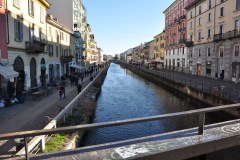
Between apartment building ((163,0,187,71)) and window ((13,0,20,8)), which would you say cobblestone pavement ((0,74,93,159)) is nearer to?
window ((13,0,20,8))

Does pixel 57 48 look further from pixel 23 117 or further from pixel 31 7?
pixel 23 117

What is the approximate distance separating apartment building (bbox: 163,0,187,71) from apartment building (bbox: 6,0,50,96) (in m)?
35.1

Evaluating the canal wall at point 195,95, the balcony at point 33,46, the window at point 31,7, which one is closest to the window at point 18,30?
the balcony at point 33,46

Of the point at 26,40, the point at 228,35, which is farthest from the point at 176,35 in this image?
the point at 26,40

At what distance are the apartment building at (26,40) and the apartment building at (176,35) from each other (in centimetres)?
3514

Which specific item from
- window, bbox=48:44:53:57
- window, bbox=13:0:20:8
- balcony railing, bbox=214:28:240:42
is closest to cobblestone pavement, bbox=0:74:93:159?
window, bbox=13:0:20:8

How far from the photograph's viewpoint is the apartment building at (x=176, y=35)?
52.4 meters

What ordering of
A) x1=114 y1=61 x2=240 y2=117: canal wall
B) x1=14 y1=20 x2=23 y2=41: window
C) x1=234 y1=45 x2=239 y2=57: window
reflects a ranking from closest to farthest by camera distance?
x1=14 y1=20 x2=23 y2=41: window
x1=114 y1=61 x2=240 y2=117: canal wall
x1=234 y1=45 x2=239 y2=57: window

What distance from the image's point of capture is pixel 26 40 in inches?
838

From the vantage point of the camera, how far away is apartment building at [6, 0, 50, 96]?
1819 cm

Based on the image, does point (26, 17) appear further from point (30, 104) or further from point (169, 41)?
point (169, 41)

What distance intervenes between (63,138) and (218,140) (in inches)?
261

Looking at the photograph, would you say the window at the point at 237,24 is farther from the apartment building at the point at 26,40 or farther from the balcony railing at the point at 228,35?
the apartment building at the point at 26,40

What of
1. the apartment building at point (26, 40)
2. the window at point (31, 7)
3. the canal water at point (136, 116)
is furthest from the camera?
the window at point (31, 7)
